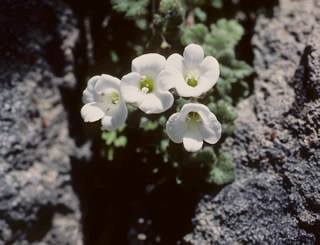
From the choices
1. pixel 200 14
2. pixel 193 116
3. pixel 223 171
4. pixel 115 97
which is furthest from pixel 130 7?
pixel 223 171

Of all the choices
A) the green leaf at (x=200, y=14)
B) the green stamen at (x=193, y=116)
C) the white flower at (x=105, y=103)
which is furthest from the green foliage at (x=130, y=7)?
the green stamen at (x=193, y=116)

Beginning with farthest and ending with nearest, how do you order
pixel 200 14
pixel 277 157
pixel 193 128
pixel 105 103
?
pixel 200 14, pixel 277 157, pixel 105 103, pixel 193 128

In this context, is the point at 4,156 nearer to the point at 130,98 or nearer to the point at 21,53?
the point at 21,53

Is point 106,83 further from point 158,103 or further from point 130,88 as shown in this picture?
point 158,103

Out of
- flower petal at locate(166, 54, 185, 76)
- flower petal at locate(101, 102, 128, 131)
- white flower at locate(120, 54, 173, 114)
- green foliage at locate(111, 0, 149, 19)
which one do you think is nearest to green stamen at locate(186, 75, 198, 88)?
flower petal at locate(166, 54, 185, 76)

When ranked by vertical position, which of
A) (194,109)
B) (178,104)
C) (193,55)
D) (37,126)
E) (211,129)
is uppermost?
(193,55)
